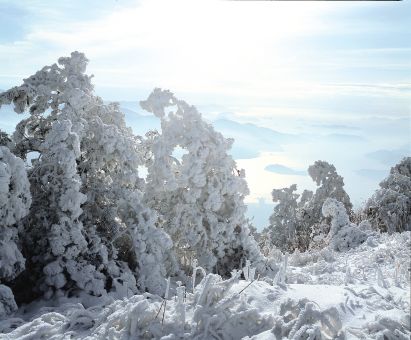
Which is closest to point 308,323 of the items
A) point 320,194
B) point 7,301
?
point 7,301

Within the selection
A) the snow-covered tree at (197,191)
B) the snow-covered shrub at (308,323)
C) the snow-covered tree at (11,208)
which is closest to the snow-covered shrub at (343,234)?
the snow-covered tree at (197,191)

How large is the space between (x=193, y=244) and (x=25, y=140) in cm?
482

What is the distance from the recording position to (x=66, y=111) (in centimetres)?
1128

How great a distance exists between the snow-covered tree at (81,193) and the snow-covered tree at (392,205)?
953 centimetres

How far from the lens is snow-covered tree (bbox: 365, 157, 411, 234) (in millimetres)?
17672

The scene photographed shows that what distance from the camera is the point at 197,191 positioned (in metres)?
12.6

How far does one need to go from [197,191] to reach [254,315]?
22.0 ft

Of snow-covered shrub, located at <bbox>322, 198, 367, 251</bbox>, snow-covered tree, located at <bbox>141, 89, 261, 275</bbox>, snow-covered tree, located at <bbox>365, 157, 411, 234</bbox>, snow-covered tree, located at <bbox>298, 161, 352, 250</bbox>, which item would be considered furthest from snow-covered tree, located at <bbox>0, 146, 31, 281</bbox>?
snow-covered tree, located at <bbox>298, 161, 352, 250</bbox>

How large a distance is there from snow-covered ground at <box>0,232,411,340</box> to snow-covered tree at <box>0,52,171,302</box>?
2.60 m

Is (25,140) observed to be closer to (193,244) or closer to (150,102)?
(150,102)

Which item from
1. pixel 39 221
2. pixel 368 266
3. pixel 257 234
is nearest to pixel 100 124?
pixel 39 221

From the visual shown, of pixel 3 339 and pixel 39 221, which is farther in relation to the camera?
pixel 39 221

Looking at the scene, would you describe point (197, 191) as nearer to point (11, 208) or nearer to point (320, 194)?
point (11, 208)

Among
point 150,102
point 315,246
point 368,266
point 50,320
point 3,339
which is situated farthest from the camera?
point 315,246
